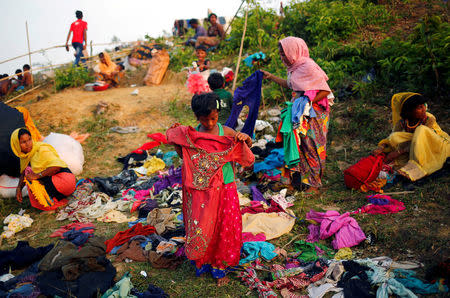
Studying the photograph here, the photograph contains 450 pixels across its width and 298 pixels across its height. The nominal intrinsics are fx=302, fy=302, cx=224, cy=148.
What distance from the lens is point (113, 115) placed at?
7.88 metres

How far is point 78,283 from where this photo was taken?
2.56m

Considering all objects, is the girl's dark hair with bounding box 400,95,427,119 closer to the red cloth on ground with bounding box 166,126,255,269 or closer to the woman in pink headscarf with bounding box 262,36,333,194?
the woman in pink headscarf with bounding box 262,36,333,194

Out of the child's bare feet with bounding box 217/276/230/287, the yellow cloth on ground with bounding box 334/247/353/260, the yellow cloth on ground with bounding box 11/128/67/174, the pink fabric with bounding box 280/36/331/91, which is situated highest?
the pink fabric with bounding box 280/36/331/91

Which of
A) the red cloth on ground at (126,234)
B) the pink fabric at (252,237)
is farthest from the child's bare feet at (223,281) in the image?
the red cloth on ground at (126,234)

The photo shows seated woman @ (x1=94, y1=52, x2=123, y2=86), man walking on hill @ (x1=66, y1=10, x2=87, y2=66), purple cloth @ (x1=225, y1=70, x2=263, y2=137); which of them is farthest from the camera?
man walking on hill @ (x1=66, y1=10, x2=87, y2=66)

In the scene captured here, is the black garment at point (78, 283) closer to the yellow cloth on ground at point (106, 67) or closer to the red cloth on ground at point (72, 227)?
the red cloth on ground at point (72, 227)

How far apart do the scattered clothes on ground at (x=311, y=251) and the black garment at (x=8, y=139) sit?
4.62 metres

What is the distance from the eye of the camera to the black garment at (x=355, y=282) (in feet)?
7.52

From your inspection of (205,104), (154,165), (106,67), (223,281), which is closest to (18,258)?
(223,281)

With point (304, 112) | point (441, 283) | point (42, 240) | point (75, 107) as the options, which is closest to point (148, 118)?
point (75, 107)

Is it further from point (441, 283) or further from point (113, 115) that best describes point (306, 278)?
point (113, 115)

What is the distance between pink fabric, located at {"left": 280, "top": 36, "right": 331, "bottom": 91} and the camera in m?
3.76

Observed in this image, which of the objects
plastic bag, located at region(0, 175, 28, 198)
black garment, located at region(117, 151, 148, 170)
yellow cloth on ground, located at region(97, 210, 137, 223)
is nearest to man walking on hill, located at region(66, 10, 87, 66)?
black garment, located at region(117, 151, 148, 170)

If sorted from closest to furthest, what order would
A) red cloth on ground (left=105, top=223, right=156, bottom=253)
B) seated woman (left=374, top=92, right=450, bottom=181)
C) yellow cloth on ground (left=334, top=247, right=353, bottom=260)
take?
1. yellow cloth on ground (left=334, top=247, right=353, bottom=260)
2. red cloth on ground (left=105, top=223, right=156, bottom=253)
3. seated woman (left=374, top=92, right=450, bottom=181)
